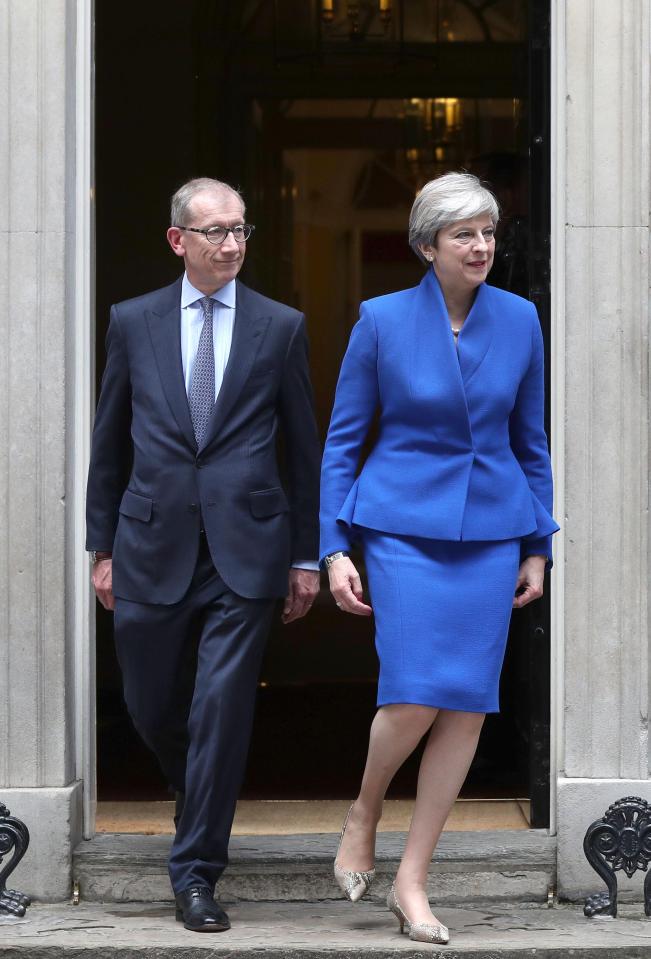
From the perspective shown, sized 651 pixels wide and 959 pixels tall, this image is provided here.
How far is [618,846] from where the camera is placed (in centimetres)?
510

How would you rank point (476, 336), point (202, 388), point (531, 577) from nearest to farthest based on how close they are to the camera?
point (476, 336), point (531, 577), point (202, 388)

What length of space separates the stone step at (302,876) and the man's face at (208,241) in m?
1.83

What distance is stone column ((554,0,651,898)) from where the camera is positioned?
5.29 meters

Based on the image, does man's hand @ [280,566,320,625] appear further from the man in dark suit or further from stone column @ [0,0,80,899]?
stone column @ [0,0,80,899]

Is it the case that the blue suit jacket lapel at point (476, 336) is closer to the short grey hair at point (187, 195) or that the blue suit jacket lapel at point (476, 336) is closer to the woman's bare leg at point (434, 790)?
the short grey hair at point (187, 195)

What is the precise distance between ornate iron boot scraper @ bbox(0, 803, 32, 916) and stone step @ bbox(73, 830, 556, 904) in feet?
0.92

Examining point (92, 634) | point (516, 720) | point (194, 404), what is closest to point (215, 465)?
point (194, 404)

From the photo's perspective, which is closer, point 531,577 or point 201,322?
point 531,577

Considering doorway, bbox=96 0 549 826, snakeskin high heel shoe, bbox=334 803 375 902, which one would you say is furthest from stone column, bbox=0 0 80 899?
doorway, bbox=96 0 549 826

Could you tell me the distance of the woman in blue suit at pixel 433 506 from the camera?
459cm

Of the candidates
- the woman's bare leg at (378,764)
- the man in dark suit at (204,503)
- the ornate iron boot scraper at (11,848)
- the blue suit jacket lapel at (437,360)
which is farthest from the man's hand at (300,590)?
the ornate iron boot scraper at (11,848)

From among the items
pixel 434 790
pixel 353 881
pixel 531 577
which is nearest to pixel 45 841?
pixel 353 881

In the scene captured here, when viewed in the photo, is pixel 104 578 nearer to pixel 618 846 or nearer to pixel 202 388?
pixel 202 388

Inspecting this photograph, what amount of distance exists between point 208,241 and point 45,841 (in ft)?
6.33
